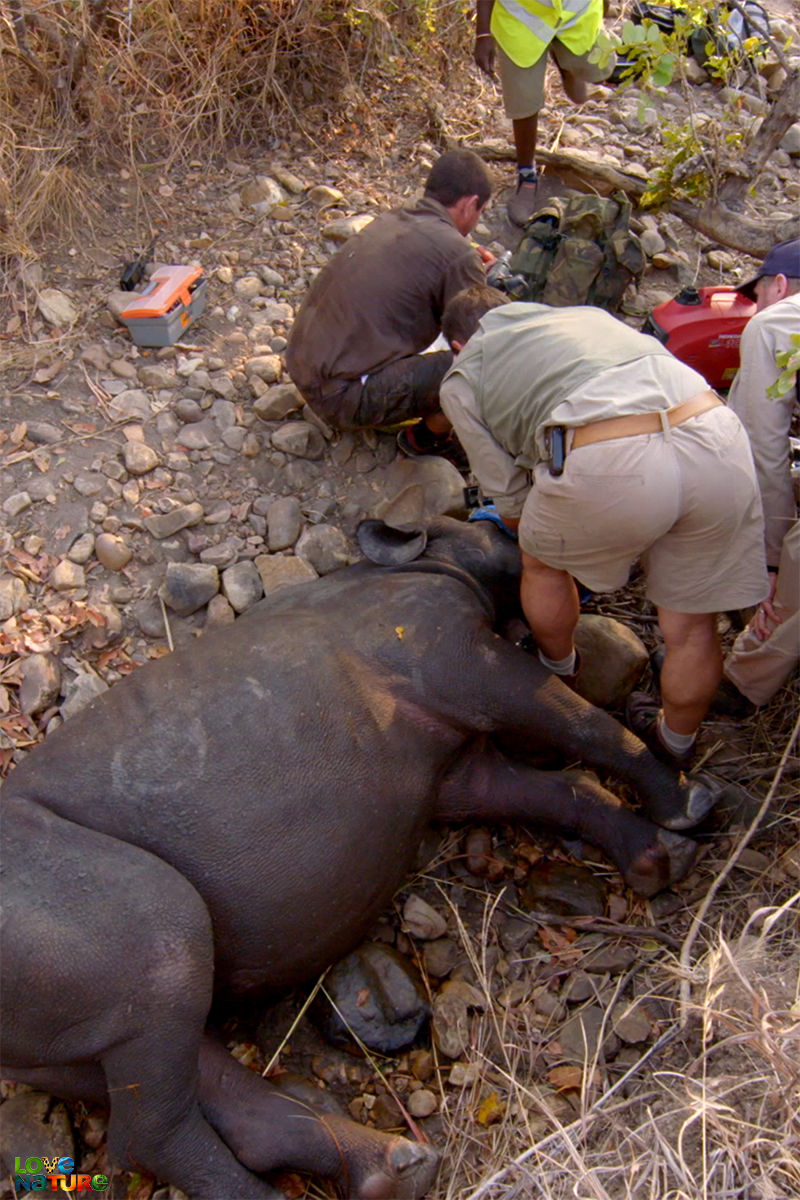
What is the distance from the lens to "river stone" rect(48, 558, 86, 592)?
3.58 m

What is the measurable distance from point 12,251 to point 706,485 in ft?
10.8

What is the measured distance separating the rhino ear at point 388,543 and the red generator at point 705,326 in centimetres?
136

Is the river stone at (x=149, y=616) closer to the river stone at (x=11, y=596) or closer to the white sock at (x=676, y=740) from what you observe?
the river stone at (x=11, y=596)

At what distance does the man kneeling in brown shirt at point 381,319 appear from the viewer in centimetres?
396

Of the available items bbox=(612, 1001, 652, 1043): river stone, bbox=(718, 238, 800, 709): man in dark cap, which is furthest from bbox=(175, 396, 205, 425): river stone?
bbox=(612, 1001, 652, 1043): river stone

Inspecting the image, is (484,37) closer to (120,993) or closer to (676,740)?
(676,740)

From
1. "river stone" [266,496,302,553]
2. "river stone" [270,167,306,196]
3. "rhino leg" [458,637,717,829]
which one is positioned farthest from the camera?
"river stone" [270,167,306,196]

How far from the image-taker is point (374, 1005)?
9.34 feet

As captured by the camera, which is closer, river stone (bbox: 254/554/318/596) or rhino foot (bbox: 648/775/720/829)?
rhino foot (bbox: 648/775/720/829)

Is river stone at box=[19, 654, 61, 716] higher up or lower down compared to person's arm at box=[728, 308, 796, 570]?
lower down

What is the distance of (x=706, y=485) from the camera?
272 cm

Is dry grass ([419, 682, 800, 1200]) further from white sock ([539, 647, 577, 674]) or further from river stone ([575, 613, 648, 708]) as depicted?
white sock ([539, 647, 577, 674])

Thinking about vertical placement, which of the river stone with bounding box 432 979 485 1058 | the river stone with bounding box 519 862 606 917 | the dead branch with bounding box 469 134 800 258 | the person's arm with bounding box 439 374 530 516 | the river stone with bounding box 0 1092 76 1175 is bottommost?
the river stone with bounding box 0 1092 76 1175

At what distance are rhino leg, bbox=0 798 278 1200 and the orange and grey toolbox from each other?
246 cm
